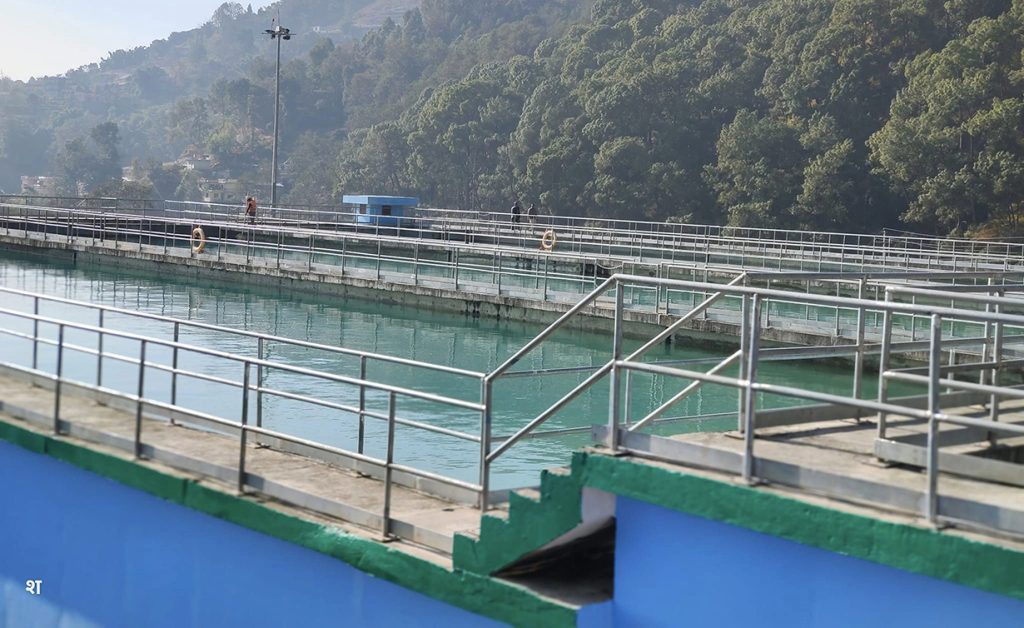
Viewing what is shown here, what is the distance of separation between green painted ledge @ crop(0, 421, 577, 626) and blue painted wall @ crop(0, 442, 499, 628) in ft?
0.32

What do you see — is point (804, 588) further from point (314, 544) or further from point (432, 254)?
point (432, 254)

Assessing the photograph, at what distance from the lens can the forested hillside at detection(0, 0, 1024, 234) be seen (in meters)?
59.0

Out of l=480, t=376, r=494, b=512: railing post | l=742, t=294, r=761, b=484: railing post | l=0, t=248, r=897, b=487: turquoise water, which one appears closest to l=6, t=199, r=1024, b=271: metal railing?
l=0, t=248, r=897, b=487: turquoise water

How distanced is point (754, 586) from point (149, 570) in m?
4.69

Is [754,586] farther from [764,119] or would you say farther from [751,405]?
[764,119]

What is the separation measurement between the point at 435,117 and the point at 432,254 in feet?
208

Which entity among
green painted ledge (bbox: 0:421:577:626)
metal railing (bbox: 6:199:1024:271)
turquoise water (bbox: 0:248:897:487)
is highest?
metal railing (bbox: 6:199:1024:271)

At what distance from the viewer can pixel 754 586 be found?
6238 millimetres

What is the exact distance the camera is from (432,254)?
44.8 metres

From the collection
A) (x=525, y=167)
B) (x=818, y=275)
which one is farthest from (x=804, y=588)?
(x=525, y=167)

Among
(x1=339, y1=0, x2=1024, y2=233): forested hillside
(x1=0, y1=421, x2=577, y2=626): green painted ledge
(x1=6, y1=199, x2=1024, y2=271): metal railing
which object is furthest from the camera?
(x1=339, y1=0, x2=1024, y2=233): forested hillside

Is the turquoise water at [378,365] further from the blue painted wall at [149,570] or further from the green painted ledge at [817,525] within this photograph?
the green painted ledge at [817,525]

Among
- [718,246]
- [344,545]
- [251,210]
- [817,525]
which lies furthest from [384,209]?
[817,525]

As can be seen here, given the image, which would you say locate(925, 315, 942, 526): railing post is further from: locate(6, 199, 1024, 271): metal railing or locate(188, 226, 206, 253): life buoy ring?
locate(188, 226, 206, 253): life buoy ring
